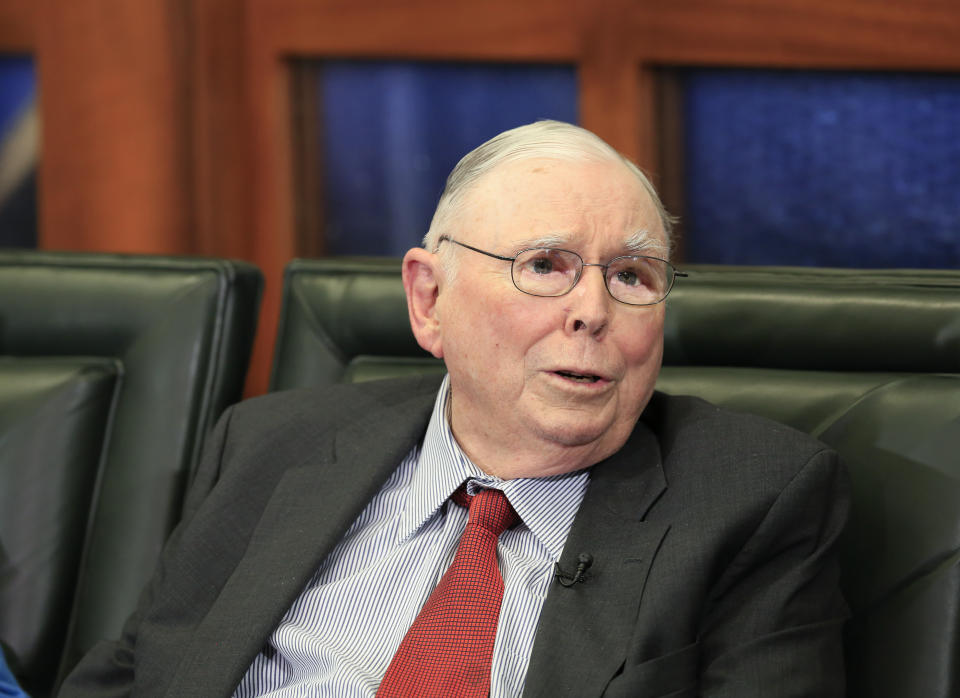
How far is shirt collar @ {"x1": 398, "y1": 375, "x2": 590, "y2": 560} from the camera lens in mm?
1369

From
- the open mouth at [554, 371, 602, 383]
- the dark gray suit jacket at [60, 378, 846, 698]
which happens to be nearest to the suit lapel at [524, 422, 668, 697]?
the dark gray suit jacket at [60, 378, 846, 698]

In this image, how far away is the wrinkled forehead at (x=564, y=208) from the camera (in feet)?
4.40

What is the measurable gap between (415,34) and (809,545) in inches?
79.6

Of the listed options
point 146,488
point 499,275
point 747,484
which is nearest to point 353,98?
point 146,488

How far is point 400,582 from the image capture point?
1.39 metres

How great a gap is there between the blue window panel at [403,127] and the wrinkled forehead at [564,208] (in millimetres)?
1504

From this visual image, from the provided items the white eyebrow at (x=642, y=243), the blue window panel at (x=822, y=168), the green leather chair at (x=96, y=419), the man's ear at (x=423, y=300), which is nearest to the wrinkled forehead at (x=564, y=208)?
the white eyebrow at (x=642, y=243)

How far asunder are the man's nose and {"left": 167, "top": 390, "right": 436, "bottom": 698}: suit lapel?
1.12ft

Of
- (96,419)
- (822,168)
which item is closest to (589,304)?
(96,419)

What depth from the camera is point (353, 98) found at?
3.12 m

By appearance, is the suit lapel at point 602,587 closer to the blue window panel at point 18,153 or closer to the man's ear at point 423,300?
the man's ear at point 423,300

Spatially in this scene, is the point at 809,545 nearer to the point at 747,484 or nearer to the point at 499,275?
the point at 747,484

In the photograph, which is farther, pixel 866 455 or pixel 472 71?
pixel 472 71

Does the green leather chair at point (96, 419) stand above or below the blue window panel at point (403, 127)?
below
